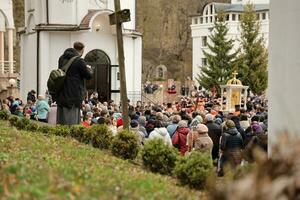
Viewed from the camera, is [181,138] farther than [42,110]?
No

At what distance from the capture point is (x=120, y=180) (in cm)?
672

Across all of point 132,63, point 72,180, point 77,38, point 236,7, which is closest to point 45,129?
point 72,180

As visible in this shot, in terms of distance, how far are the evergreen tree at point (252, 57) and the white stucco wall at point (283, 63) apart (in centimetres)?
4004

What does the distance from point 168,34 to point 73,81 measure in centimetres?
7107

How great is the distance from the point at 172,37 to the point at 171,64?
4.00 m

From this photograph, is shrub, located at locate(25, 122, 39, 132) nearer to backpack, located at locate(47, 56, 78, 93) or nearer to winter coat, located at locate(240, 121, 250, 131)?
backpack, located at locate(47, 56, 78, 93)

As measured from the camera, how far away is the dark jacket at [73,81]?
13172mm

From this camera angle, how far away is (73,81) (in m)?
13.3

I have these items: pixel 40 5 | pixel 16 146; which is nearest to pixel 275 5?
pixel 16 146

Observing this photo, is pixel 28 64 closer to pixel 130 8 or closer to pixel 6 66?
pixel 130 8

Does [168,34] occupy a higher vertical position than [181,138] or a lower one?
higher

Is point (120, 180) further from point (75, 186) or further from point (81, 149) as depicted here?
point (81, 149)

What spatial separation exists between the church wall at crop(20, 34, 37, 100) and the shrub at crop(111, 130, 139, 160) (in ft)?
73.2

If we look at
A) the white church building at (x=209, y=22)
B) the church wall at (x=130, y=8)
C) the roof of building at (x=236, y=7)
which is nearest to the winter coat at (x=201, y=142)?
the church wall at (x=130, y=8)
